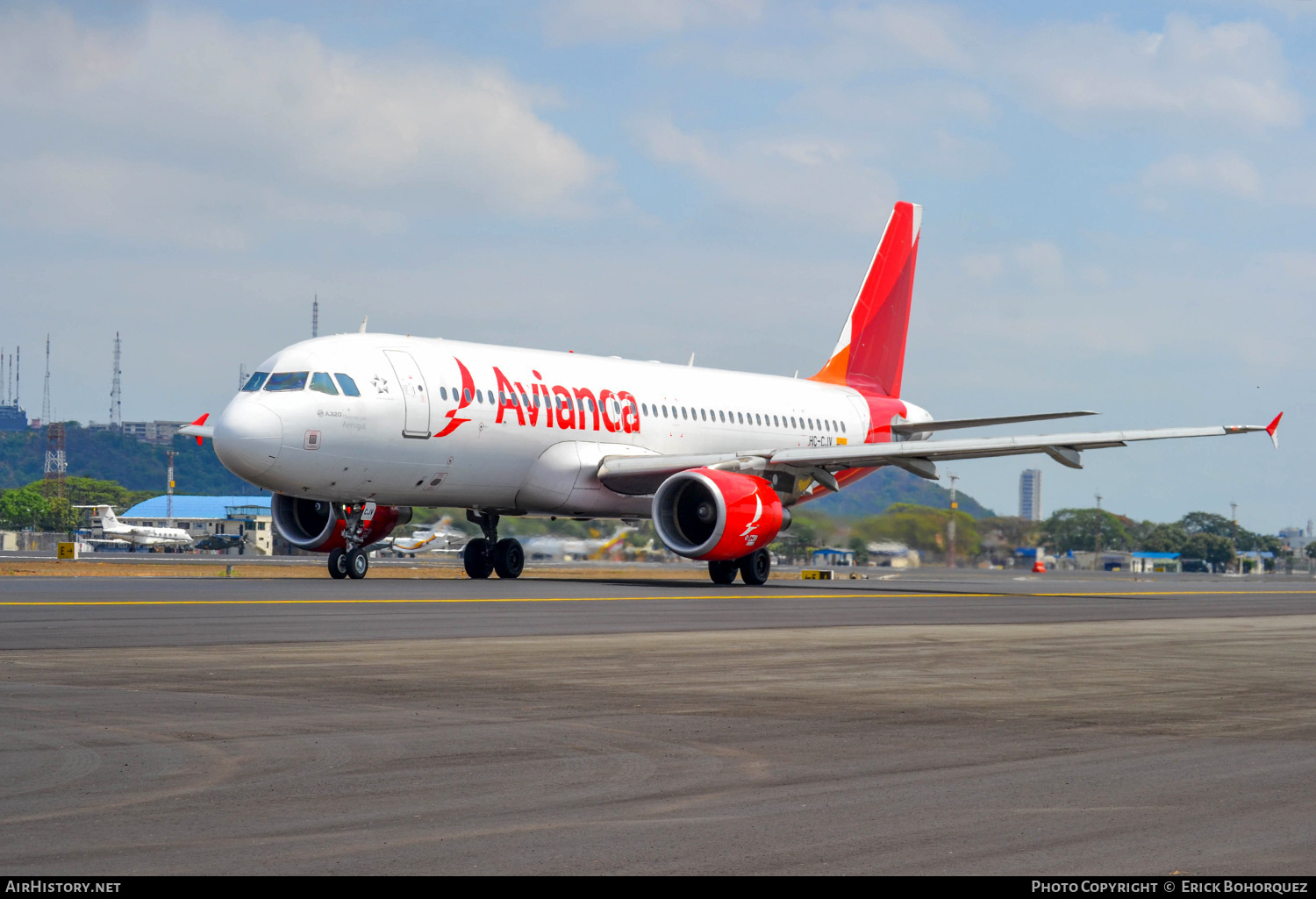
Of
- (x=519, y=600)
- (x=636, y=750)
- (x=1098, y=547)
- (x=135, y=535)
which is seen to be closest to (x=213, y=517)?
(x=135, y=535)

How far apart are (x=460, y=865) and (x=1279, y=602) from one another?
91.6 ft

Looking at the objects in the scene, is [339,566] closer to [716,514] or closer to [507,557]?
[507,557]

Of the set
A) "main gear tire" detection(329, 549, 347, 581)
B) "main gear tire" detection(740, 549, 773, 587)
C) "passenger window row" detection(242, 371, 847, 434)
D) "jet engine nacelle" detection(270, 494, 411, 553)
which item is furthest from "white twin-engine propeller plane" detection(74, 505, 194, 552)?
"main gear tire" detection(740, 549, 773, 587)

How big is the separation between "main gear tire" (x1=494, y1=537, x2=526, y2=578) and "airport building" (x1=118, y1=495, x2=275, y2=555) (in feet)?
349

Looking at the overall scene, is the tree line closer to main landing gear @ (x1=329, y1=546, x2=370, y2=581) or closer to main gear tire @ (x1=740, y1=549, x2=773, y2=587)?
main gear tire @ (x1=740, y1=549, x2=773, y2=587)

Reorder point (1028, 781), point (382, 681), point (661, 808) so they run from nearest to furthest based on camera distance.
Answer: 1. point (661, 808)
2. point (1028, 781)
3. point (382, 681)

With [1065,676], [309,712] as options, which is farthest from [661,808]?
[1065,676]

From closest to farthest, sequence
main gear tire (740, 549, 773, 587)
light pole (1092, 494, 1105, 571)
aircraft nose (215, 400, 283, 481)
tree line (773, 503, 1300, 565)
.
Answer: aircraft nose (215, 400, 283, 481)
main gear tire (740, 549, 773, 587)
tree line (773, 503, 1300, 565)
light pole (1092, 494, 1105, 571)

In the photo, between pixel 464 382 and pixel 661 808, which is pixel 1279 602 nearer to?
pixel 464 382

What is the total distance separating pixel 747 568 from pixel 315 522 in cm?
935

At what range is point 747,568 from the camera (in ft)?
103

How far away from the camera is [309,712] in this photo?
970 centimetres

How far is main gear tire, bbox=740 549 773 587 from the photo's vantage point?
31.3 meters

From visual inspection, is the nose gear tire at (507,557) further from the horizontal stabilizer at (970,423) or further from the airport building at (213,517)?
the airport building at (213,517)
